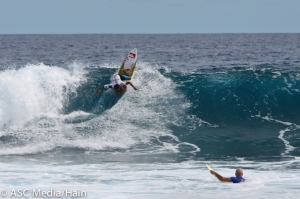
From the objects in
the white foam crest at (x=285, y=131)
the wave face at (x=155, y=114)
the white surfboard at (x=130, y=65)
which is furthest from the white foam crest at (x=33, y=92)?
the white foam crest at (x=285, y=131)

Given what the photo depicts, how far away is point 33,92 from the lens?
1941cm

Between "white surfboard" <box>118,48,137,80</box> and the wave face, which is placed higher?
"white surfboard" <box>118,48,137,80</box>

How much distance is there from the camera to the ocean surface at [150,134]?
11031mm

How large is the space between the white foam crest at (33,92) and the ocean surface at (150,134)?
0.04 metres

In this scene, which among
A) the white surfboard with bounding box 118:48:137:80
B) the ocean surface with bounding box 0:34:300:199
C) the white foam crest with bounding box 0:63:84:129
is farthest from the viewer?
the white surfboard with bounding box 118:48:137:80

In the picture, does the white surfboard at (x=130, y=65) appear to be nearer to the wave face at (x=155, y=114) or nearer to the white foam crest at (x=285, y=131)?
the wave face at (x=155, y=114)

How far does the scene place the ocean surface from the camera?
434 inches

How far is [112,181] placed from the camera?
1132cm

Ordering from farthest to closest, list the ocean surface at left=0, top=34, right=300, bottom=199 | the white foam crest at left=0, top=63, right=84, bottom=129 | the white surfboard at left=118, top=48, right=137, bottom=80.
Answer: the white surfboard at left=118, top=48, right=137, bottom=80 → the white foam crest at left=0, top=63, right=84, bottom=129 → the ocean surface at left=0, top=34, right=300, bottom=199

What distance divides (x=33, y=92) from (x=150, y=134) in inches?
213

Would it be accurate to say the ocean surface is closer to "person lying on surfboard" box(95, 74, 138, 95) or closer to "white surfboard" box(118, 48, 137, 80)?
"person lying on surfboard" box(95, 74, 138, 95)

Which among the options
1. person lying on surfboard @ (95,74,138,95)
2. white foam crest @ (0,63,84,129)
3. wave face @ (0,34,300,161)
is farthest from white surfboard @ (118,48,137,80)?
white foam crest @ (0,63,84,129)

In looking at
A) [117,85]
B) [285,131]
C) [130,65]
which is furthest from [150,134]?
[130,65]

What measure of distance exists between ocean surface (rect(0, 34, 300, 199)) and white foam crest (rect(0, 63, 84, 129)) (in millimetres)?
39
